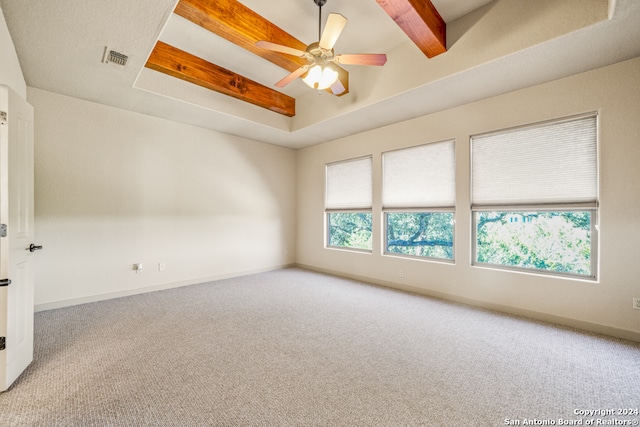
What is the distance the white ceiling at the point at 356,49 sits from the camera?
226cm

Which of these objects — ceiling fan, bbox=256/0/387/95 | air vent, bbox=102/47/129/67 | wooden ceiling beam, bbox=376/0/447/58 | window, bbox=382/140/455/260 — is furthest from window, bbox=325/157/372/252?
air vent, bbox=102/47/129/67

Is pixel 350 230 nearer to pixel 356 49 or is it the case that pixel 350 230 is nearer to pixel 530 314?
pixel 530 314

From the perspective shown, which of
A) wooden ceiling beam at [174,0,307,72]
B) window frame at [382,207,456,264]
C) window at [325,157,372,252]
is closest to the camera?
wooden ceiling beam at [174,0,307,72]

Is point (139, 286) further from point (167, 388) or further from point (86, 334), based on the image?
point (167, 388)

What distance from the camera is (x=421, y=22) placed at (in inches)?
101

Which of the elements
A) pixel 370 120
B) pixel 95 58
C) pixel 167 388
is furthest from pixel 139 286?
pixel 370 120

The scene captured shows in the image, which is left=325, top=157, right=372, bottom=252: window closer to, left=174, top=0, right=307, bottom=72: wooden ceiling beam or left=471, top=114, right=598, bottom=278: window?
left=471, top=114, right=598, bottom=278: window

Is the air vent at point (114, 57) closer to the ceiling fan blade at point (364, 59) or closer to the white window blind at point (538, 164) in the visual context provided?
the ceiling fan blade at point (364, 59)

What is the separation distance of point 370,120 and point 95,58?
357 cm

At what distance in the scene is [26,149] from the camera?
7.36ft

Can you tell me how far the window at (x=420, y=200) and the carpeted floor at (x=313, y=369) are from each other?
45.5 inches

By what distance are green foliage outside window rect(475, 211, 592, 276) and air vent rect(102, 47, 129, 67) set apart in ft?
15.5

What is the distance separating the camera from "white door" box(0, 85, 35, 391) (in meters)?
1.91

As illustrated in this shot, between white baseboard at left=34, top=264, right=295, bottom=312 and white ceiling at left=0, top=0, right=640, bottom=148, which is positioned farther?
white baseboard at left=34, top=264, right=295, bottom=312
